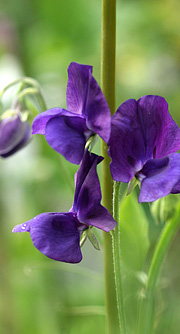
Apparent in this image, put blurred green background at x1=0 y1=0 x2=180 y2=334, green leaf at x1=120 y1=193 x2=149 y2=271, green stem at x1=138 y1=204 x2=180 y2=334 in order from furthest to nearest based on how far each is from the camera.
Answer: blurred green background at x1=0 y1=0 x2=180 y2=334 < green leaf at x1=120 y1=193 x2=149 y2=271 < green stem at x1=138 y1=204 x2=180 y2=334

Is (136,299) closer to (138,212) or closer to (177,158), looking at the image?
(138,212)

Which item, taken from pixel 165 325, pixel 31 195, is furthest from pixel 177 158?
pixel 31 195

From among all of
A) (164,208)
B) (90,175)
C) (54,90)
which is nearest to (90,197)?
(90,175)

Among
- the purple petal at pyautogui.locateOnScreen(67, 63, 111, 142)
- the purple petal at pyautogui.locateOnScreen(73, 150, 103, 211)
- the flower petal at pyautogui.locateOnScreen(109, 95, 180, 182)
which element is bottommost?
the purple petal at pyautogui.locateOnScreen(73, 150, 103, 211)

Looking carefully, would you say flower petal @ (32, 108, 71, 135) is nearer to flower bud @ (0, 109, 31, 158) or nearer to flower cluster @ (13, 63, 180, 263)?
flower cluster @ (13, 63, 180, 263)

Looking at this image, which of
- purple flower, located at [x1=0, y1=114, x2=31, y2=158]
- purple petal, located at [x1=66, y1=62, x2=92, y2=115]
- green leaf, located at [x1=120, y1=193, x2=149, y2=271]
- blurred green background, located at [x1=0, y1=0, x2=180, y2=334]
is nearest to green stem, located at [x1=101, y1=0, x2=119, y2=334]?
purple petal, located at [x1=66, y1=62, x2=92, y2=115]

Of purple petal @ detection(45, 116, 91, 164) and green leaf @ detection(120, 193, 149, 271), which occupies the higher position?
purple petal @ detection(45, 116, 91, 164)
